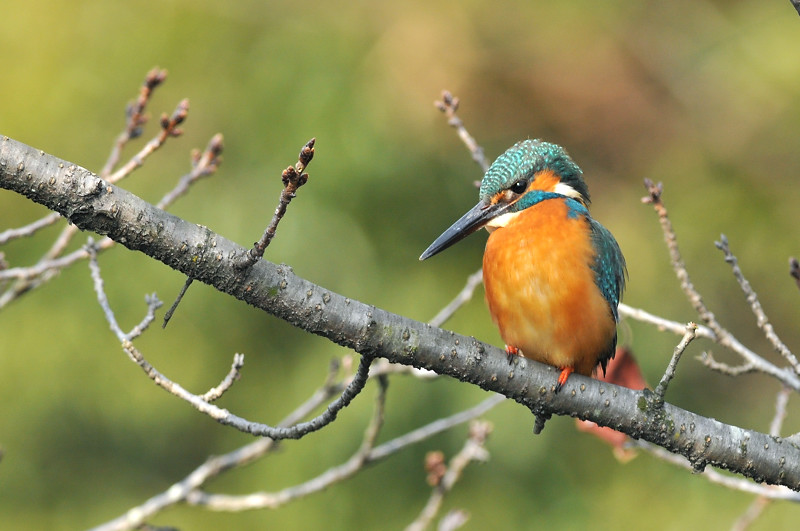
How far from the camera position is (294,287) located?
191cm

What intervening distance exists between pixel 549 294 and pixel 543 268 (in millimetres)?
82

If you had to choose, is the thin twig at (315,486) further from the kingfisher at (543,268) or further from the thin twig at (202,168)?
the thin twig at (202,168)

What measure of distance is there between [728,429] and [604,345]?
1.81ft

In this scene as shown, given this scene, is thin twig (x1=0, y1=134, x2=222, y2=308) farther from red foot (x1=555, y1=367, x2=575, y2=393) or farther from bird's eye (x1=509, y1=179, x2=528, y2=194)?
red foot (x1=555, y1=367, x2=575, y2=393)

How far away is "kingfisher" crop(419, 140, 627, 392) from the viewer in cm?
272

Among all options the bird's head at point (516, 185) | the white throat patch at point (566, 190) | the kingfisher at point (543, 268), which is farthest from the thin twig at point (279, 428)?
the white throat patch at point (566, 190)

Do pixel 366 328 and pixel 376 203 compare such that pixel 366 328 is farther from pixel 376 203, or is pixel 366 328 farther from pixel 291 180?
pixel 376 203

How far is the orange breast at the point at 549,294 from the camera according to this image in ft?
8.86

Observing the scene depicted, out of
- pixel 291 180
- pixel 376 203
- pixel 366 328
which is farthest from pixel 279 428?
pixel 376 203

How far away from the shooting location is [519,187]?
3.03 metres

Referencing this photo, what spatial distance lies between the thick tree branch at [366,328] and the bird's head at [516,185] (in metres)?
0.77

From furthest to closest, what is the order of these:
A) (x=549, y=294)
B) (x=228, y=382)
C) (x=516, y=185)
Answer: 1. (x=516, y=185)
2. (x=549, y=294)
3. (x=228, y=382)

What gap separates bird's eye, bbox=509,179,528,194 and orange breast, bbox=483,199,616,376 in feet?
0.56

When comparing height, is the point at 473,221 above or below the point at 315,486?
above
